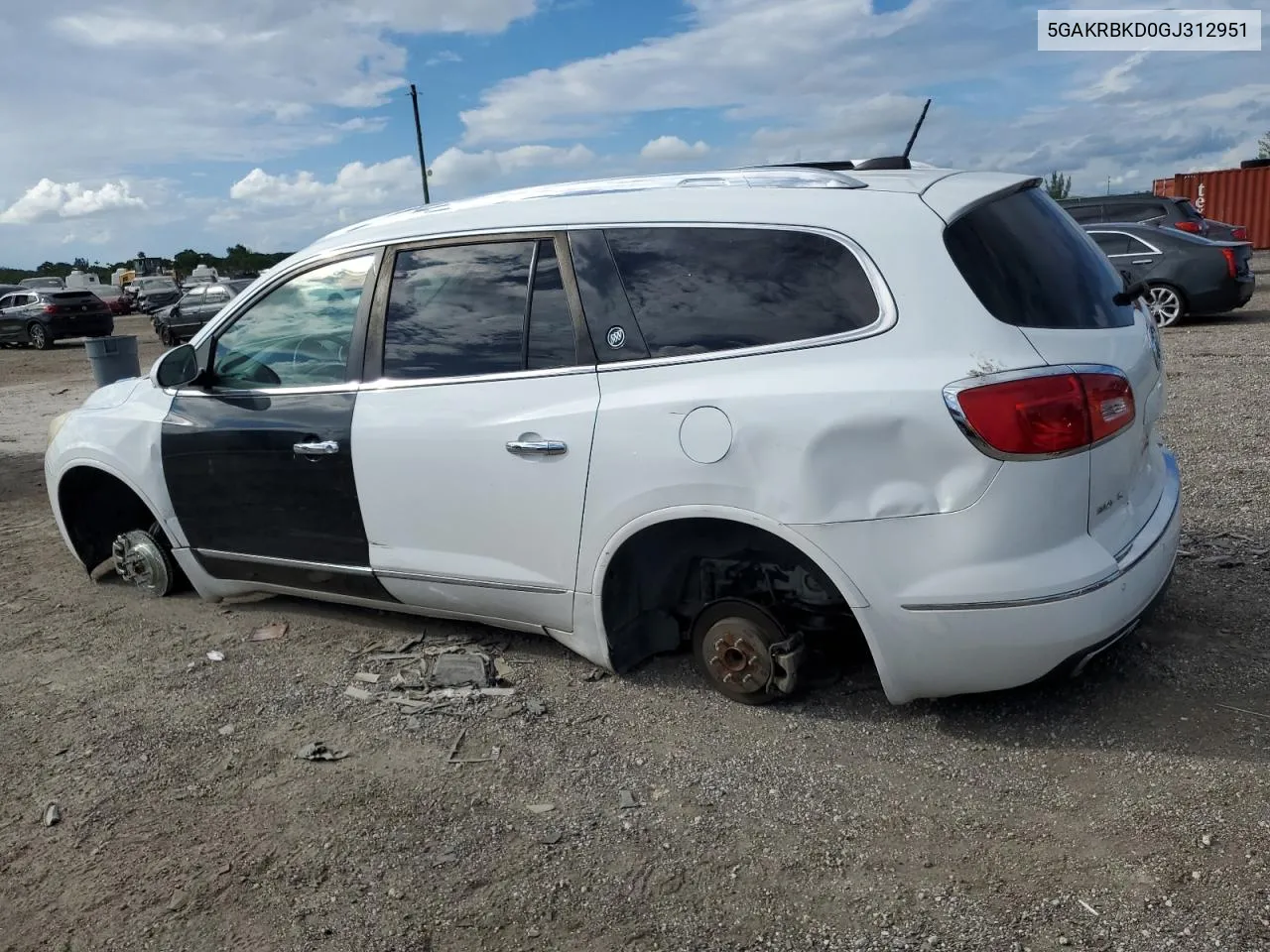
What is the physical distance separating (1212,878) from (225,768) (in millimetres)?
2898

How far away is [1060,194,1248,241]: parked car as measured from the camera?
1600 centimetres

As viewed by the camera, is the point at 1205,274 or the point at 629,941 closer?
the point at 629,941

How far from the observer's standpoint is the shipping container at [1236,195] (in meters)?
30.7

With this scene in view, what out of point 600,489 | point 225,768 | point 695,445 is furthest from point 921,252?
point 225,768

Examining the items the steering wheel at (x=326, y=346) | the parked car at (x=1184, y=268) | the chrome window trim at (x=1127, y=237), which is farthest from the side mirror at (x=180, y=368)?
the chrome window trim at (x=1127, y=237)

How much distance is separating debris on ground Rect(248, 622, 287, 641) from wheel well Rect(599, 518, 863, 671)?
1.70m

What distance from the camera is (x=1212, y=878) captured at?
99.0 inches


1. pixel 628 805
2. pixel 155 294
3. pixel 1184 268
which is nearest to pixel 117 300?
pixel 155 294

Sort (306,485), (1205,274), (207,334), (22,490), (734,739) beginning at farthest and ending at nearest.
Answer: (1205,274) → (22,490) → (207,334) → (306,485) → (734,739)

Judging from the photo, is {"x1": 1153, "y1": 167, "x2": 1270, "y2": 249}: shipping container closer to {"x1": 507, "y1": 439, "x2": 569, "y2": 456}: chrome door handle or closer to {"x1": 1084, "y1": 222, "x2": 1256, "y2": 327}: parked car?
{"x1": 1084, "y1": 222, "x2": 1256, "y2": 327}: parked car

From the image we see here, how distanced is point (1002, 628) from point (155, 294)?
41.0 m

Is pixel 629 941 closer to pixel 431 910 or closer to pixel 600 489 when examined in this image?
pixel 431 910

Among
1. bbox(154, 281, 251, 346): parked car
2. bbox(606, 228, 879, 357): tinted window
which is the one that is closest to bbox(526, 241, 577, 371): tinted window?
bbox(606, 228, 879, 357): tinted window

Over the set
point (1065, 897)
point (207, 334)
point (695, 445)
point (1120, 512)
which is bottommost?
point (1065, 897)
